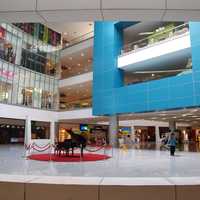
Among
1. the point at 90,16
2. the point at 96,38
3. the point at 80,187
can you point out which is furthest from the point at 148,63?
the point at 80,187

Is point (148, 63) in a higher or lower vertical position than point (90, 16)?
higher

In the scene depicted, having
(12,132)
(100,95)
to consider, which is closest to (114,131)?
(100,95)

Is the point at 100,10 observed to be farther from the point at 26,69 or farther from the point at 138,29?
the point at 26,69

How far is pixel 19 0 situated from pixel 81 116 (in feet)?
91.0

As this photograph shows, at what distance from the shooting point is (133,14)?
202 inches

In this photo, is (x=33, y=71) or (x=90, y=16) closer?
(x=90, y=16)

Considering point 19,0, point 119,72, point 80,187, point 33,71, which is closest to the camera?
point 80,187

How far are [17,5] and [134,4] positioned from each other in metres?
2.36

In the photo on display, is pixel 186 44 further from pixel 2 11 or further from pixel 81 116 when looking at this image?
pixel 2 11

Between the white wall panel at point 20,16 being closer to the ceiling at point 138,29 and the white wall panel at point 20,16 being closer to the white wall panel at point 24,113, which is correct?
the ceiling at point 138,29

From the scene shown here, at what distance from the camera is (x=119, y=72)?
26188mm

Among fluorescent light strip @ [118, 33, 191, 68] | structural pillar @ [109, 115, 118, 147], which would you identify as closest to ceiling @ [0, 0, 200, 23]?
fluorescent light strip @ [118, 33, 191, 68]

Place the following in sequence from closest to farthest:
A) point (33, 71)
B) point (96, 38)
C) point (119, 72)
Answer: point (119, 72) < point (96, 38) < point (33, 71)

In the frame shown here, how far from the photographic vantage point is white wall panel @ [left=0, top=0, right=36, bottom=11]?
4930mm
